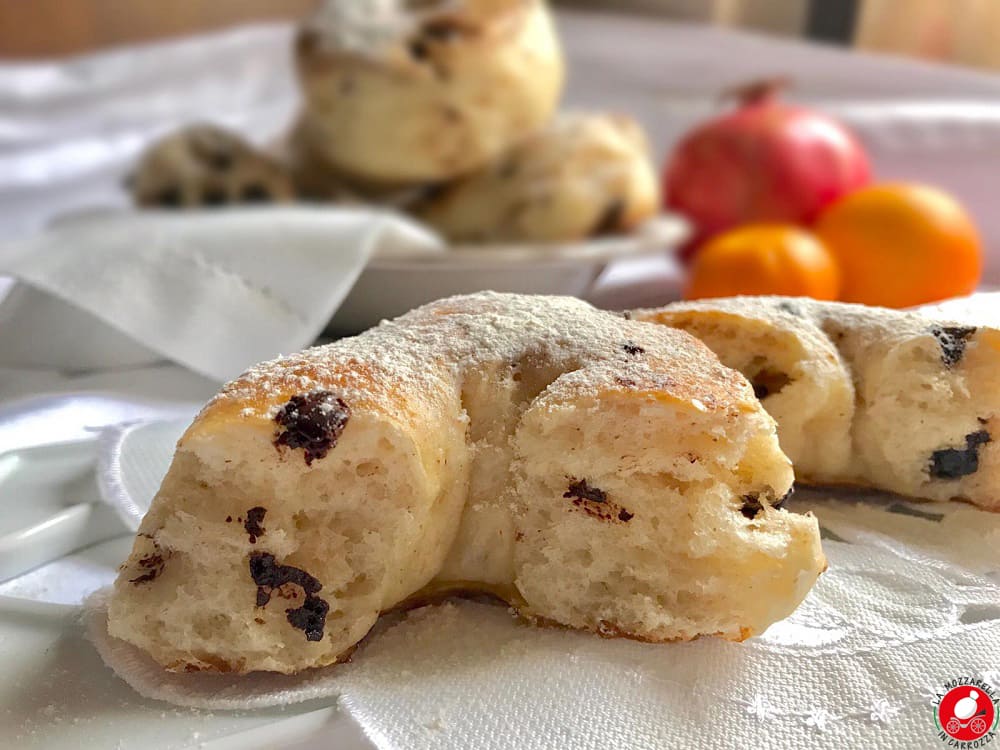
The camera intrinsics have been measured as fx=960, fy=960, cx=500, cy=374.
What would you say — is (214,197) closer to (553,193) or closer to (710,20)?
(553,193)

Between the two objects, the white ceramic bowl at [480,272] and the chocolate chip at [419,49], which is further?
the chocolate chip at [419,49]

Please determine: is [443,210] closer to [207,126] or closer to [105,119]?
[207,126]

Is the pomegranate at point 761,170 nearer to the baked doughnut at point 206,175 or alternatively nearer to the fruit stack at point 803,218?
the fruit stack at point 803,218

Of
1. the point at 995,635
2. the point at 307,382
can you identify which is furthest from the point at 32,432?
the point at 995,635

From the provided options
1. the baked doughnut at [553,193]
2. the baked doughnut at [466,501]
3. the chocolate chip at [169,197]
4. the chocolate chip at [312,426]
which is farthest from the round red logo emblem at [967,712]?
the chocolate chip at [169,197]

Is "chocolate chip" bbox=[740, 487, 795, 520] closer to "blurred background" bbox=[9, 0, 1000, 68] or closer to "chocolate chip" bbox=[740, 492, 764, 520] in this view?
"chocolate chip" bbox=[740, 492, 764, 520]

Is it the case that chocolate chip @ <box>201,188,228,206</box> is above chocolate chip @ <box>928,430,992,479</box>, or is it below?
below

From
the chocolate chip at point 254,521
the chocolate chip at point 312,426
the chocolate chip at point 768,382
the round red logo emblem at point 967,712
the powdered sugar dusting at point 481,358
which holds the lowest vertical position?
the round red logo emblem at point 967,712

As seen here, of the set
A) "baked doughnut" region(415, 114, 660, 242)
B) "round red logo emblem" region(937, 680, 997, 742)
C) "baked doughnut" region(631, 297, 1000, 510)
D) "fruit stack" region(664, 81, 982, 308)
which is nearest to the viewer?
"round red logo emblem" region(937, 680, 997, 742)

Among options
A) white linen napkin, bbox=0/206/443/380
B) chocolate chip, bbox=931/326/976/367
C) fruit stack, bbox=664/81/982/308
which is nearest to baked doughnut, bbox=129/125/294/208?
white linen napkin, bbox=0/206/443/380
